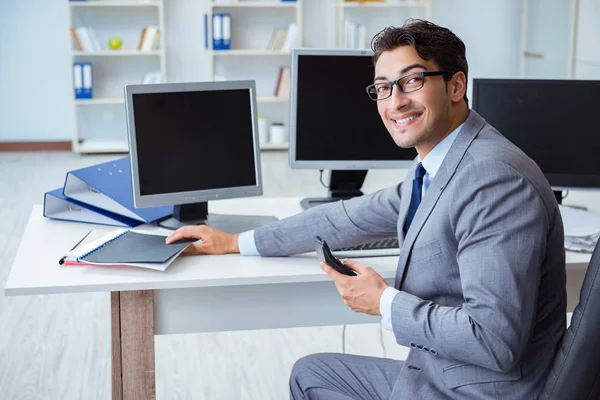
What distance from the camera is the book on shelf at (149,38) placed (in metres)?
6.80

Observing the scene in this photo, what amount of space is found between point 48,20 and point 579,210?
219 inches

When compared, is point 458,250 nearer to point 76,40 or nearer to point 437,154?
point 437,154

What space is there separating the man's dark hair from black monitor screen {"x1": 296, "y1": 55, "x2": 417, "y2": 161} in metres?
0.93

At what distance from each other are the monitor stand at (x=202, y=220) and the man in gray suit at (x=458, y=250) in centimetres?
67

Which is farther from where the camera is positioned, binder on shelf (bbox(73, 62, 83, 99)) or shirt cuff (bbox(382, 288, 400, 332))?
binder on shelf (bbox(73, 62, 83, 99))

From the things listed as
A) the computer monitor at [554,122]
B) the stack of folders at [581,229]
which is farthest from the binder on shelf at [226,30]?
the stack of folders at [581,229]

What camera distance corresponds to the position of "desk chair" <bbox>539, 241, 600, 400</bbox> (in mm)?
1398

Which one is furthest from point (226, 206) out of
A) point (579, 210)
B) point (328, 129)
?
point (579, 210)

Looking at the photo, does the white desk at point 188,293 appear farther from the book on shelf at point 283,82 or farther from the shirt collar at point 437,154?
the book on shelf at point 283,82

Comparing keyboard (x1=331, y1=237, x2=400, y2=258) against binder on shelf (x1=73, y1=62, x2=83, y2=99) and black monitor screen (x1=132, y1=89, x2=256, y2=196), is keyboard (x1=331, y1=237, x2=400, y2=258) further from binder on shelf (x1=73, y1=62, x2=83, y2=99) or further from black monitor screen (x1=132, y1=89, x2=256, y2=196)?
binder on shelf (x1=73, y1=62, x2=83, y2=99)

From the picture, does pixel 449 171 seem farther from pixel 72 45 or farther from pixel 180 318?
pixel 72 45

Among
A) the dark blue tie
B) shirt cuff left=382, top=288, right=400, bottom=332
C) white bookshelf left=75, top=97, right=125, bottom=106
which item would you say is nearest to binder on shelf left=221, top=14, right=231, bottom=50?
white bookshelf left=75, top=97, right=125, bottom=106

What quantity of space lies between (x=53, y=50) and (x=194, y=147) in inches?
201

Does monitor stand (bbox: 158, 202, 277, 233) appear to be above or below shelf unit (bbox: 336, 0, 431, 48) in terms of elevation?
below
